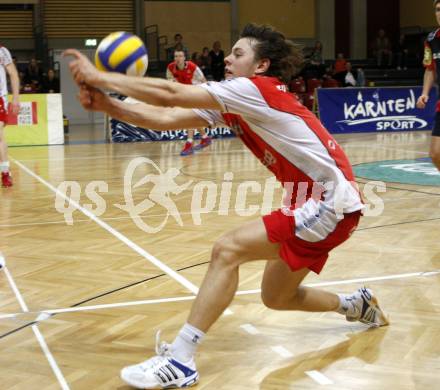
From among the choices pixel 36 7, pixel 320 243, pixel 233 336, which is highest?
pixel 36 7

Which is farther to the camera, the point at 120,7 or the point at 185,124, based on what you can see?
the point at 120,7

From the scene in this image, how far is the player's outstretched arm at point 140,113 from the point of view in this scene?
3.15 metres

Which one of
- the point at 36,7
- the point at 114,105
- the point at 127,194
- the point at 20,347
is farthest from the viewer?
the point at 36,7

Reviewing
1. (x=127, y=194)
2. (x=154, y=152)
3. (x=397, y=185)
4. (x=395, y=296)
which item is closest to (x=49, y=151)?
(x=154, y=152)

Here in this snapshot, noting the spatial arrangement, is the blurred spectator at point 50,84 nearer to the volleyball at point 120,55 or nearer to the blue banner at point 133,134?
the blue banner at point 133,134

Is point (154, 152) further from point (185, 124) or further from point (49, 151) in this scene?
point (185, 124)

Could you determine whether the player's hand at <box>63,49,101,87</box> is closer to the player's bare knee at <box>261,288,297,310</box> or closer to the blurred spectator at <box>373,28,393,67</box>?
the player's bare knee at <box>261,288,297,310</box>

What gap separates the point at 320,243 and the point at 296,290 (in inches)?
17.4

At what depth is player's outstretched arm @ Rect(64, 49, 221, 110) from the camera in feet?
9.84

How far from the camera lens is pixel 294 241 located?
3414 millimetres

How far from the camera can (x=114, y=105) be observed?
3.26m

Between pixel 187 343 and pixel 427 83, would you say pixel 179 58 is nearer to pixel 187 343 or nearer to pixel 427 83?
pixel 427 83
